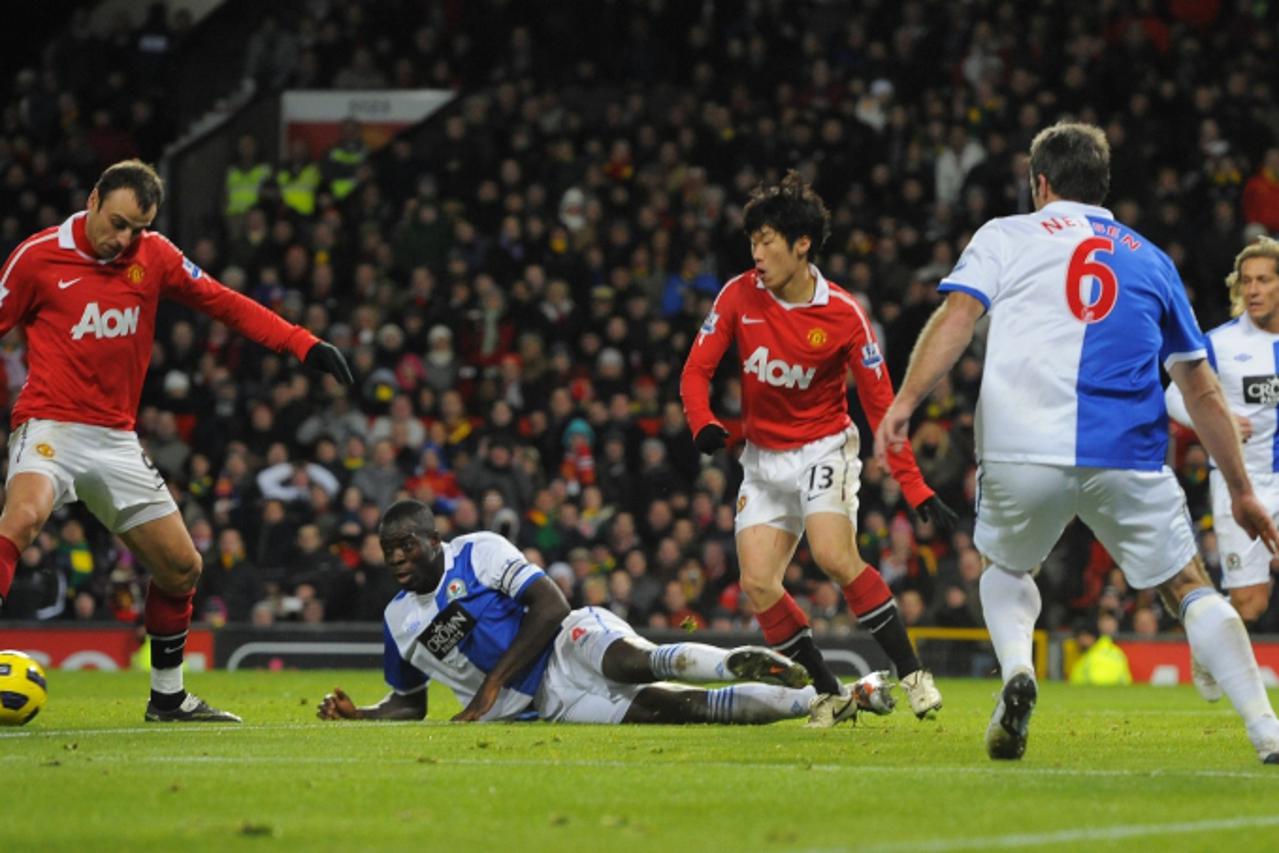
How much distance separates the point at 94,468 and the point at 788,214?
353cm

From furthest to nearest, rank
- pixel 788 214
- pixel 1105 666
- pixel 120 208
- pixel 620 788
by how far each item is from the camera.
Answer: pixel 1105 666, pixel 788 214, pixel 120 208, pixel 620 788

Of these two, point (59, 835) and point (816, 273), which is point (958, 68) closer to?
point (816, 273)

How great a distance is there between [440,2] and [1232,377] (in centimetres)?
1735

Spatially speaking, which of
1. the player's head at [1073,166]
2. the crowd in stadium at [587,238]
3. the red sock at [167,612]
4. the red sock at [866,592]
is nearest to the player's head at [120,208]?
the red sock at [167,612]

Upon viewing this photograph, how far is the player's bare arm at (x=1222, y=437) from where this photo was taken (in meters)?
7.76

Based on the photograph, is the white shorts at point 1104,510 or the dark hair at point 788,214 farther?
the dark hair at point 788,214

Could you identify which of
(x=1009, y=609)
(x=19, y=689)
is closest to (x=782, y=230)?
(x=1009, y=609)

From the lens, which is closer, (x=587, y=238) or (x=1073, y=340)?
(x=1073, y=340)

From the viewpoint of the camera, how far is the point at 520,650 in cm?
1023

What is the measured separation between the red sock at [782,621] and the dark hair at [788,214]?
1.75 metres

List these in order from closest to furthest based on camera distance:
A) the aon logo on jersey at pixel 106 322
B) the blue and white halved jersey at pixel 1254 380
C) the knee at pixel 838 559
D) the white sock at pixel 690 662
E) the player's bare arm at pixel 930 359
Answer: the player's bare arm at pixel 930 359 < the white sock at pixel 690 662 < the aon logo on jersey at pixel 106 322 < the knee at pixel 838 559 < the blue and white halved jersey at pixel 1254 380

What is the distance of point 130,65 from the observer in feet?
91.2

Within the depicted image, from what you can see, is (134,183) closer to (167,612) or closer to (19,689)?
(167,612)

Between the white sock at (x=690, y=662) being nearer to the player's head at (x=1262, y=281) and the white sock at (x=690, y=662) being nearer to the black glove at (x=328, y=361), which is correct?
the black glove at (x=328, y=361)
